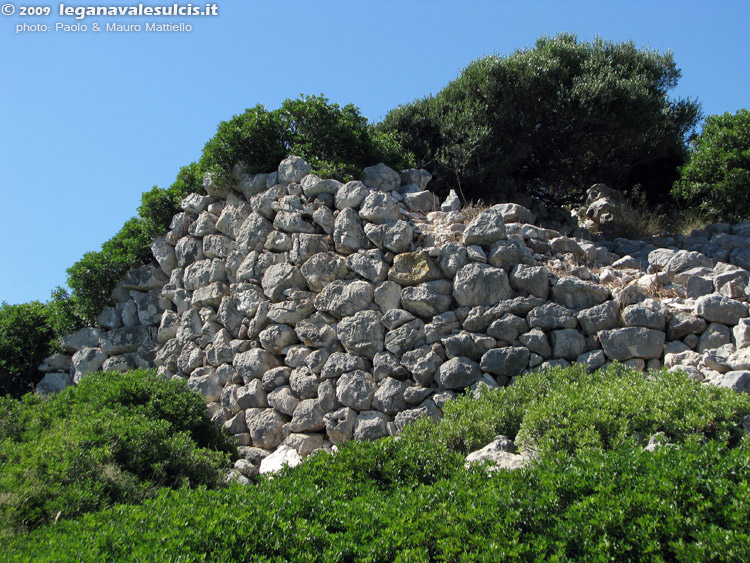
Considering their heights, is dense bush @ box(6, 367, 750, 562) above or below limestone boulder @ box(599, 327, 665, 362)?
below

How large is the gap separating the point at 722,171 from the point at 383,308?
6.94 metres

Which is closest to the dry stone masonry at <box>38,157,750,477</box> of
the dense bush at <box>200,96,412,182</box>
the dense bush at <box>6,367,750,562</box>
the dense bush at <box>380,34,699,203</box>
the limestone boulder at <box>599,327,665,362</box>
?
the limestone boulder at <box>599,327,665,362</box>

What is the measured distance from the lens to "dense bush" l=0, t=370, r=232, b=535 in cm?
498

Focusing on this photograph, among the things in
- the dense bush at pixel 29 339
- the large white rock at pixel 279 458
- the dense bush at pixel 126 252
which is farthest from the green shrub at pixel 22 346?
the large white rock at pixel 279 458

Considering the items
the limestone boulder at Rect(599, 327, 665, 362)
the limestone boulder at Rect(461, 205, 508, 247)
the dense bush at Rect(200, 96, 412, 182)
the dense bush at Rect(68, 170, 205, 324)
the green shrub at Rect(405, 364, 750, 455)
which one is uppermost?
the dense bush at Rect(200, 96, 412, 182)

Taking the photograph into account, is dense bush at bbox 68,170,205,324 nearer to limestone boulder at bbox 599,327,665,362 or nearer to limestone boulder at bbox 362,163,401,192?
limestone boulder at bbox 362,163,401,192

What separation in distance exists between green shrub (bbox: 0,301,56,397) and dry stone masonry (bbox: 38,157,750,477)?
1344 millimetres

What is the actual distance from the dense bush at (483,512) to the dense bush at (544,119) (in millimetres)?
6619

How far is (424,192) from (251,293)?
274cm

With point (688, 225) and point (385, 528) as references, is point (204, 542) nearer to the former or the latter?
point (385, 528)

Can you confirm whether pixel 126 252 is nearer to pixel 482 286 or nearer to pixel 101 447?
pixel 101 447

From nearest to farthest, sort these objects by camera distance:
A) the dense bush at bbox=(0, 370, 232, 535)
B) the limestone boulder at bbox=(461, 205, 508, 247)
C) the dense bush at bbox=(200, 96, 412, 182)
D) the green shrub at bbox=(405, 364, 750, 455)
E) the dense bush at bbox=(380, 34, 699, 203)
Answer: the green shrub at bbox=(405, 364, 750, 455) → the dense bush at bbox=(0, 370, 232, 535) → the limestone boulder at bbox=(461, 205, 508, 247) → the dense bush at bbox=(200, 96, 412, 182) → the dense bush at bbox=(380, 34, 699, 203)

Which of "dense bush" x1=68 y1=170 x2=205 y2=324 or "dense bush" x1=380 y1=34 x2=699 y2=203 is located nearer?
"dense bush" x1=68 y1=170 x2=205 y2=324

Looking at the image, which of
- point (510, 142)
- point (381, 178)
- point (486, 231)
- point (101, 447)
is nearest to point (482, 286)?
point (486, 231)
